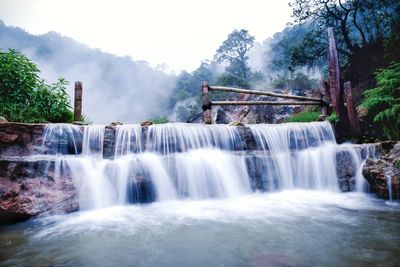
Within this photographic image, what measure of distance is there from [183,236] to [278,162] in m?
4.01

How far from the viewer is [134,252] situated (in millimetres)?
2846

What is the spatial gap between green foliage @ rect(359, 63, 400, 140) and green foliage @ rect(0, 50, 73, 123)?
7.93 metres

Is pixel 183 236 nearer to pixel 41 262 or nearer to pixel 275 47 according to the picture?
pixel 41 262

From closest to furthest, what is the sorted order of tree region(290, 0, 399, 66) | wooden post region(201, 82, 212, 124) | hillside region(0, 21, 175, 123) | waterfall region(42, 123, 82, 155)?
waterfall region(42, 123, 82, 155)
wooden post region(201, 82, 212, 124)
tree region(290, 0, 399, 66)
hillside region(0, 21, 175, 123)

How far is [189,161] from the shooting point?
6.04 metres

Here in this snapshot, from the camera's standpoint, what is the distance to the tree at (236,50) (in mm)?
40844

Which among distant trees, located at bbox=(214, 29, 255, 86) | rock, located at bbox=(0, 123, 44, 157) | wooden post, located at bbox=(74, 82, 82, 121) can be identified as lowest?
rock, located at bbox=(0, 123, 44, 157)

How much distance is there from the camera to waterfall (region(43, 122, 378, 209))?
17.2ft

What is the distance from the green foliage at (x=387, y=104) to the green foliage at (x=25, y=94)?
793cm

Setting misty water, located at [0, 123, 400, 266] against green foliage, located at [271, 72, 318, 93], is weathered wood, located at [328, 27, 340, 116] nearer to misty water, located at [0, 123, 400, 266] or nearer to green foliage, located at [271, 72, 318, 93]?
misty water, located at [0, 123, 400, 266]

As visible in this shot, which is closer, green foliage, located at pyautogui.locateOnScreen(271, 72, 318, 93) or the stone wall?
the stone wall

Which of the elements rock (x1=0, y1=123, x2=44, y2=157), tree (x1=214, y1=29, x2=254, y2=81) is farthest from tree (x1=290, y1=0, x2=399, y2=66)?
tree (x1=214, y1=29, x2=254, y2=81)

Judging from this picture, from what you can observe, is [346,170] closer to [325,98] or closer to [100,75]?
[325,98]

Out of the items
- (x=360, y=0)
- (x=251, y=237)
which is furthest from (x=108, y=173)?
(x=360, y=0)
